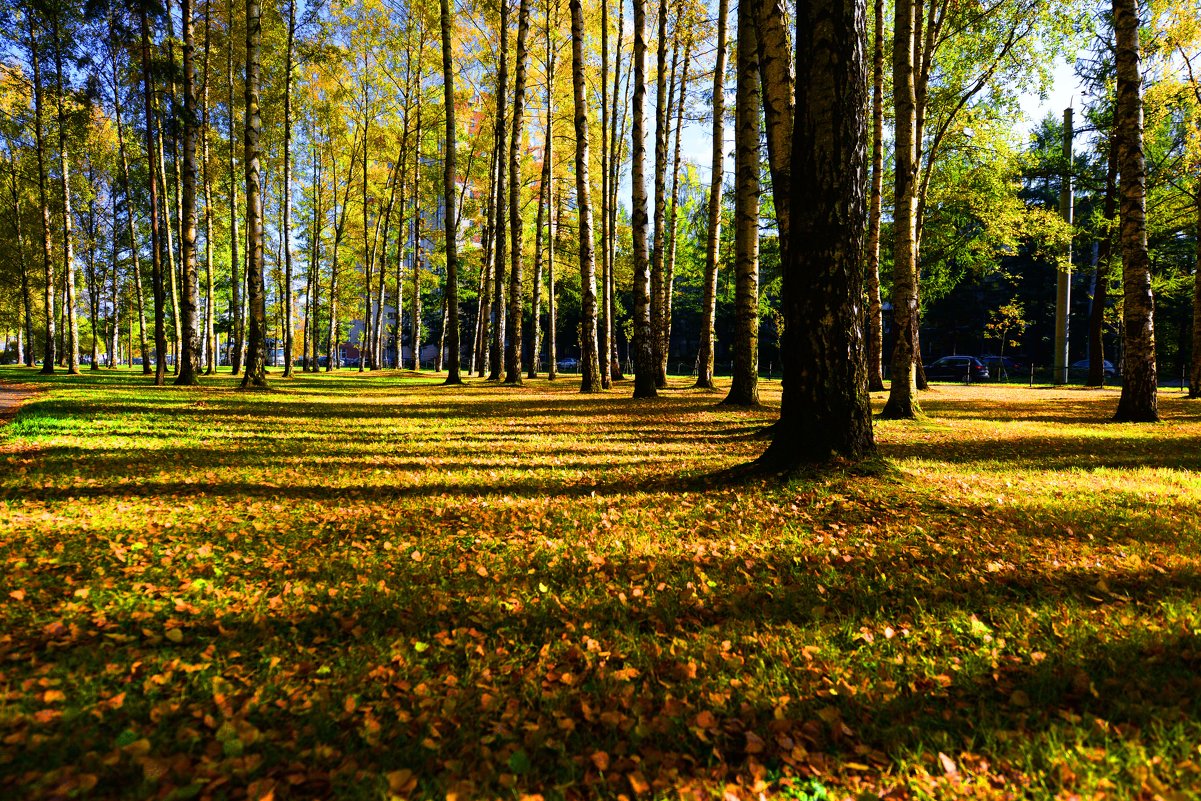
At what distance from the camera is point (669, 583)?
3631 millimetres

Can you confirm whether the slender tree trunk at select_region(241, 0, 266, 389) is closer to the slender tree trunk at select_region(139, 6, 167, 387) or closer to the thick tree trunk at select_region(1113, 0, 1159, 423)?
the slender tree trunk at select_region(139, 6, 167, 387)

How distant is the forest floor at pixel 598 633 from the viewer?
2012 mm

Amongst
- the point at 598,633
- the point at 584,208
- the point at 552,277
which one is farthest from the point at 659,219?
the point at 598,633

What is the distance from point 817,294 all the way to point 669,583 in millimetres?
3309

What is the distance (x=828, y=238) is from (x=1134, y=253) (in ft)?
30.8

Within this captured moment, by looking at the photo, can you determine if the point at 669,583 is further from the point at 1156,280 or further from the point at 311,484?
the point at 1156,280

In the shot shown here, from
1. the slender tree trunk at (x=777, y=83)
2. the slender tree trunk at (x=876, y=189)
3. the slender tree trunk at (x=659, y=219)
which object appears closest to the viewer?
the slender tree trunk at (x=777, y=83)

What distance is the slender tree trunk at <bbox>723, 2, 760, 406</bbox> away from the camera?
11289 millimetres

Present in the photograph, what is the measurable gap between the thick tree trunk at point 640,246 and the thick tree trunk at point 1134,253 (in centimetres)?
938

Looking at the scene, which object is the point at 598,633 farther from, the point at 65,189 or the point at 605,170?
the point at 65,189

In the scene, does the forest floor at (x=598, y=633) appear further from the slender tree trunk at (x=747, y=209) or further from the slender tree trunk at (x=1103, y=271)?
the slender tree trunk at (x=1103, y=271)

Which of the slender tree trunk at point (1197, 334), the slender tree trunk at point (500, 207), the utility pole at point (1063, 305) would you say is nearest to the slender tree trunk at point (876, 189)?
the slender tree trunk at point (1197, 334)

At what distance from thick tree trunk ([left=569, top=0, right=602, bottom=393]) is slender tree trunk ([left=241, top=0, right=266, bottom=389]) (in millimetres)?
8491

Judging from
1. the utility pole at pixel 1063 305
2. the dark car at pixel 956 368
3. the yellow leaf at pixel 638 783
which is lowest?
the yellow leaf at pixel 638 783
